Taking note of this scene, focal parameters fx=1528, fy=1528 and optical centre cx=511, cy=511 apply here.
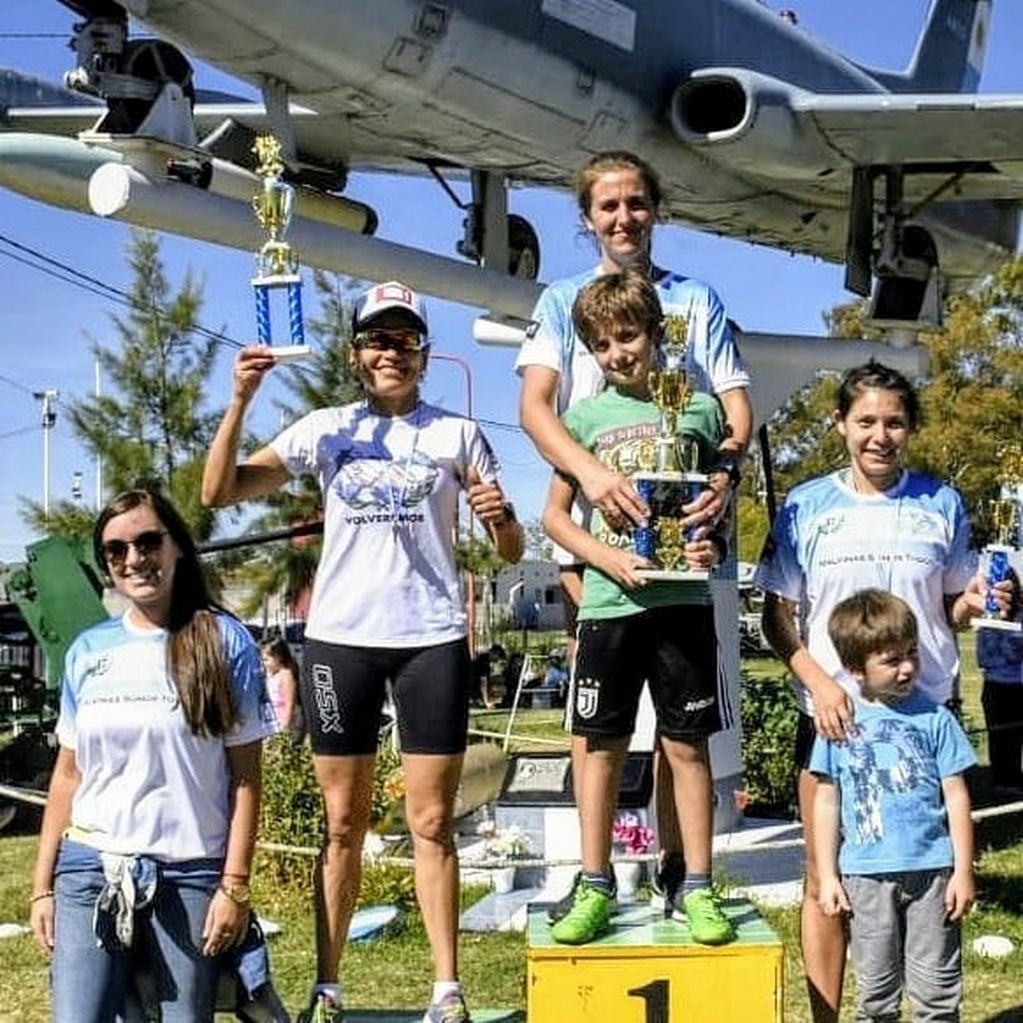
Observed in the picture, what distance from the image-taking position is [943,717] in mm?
3520

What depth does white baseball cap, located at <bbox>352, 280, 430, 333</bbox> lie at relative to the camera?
146 inches

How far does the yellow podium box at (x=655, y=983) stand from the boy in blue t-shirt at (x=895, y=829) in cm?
24

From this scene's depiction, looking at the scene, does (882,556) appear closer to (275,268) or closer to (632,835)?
(275,268)

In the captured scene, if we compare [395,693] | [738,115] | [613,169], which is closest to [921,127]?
[738,115]

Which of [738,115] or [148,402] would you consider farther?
[148,402]

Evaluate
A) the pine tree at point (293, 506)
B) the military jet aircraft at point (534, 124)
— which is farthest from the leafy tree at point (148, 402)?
the military jet aircraft at point (534, 124)

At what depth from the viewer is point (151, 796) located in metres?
3.11

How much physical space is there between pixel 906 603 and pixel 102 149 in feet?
12.7

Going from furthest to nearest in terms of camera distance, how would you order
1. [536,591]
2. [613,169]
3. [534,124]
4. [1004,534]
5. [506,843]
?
1. [536,591]
2. [534,124]
3. [506,843]
4. [1004,534]
5. [613,169]

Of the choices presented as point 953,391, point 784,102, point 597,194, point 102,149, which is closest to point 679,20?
point 784,102

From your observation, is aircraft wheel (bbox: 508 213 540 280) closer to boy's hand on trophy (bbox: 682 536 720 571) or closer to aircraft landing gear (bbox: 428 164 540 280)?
aircraft landing gear (bbox: 428 164 540 280)

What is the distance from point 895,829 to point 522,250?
7265 millimetres

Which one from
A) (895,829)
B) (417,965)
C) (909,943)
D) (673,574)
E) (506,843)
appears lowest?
(417,965)

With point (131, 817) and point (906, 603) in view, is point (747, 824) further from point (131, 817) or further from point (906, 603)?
point (131, 817)
